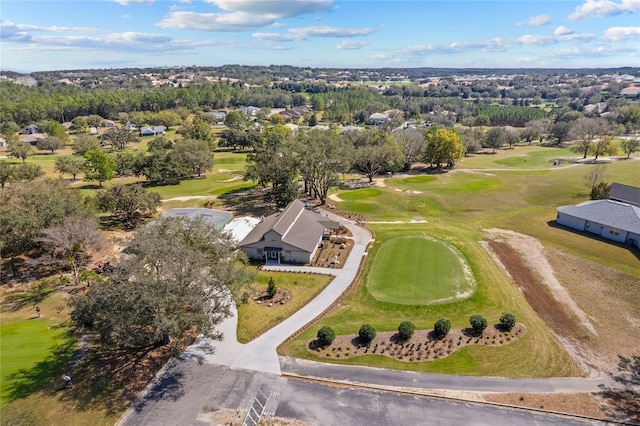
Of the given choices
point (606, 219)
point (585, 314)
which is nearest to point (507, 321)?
point (585, 314)

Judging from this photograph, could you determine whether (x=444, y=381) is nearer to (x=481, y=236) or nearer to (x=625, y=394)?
(x=625, y=394)

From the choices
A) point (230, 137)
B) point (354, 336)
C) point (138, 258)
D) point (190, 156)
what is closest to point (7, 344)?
point (138, 258)

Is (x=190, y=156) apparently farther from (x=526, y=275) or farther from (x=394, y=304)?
(x=526, y=275)

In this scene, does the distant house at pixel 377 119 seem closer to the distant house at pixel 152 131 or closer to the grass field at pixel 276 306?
→ the distant house at pixel 152 131

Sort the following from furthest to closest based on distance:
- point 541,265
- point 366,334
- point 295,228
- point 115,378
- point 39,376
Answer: point 295,228, point 541,265, point 366,334, point 39,376, point 115,378

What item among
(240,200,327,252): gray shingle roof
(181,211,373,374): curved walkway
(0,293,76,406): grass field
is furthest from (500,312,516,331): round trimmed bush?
(0,293,76,406): grass field

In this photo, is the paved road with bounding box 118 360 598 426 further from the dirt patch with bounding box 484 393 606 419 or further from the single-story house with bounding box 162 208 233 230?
the single-story house with bounding box 162 208 233 230
